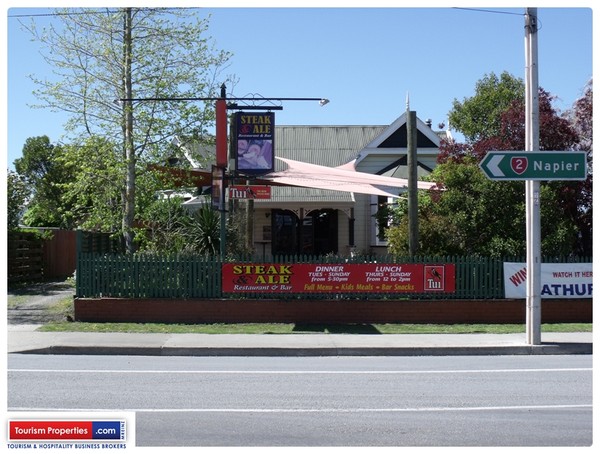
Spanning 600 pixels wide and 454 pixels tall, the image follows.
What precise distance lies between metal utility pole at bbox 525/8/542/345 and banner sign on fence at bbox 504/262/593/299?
11.6ft

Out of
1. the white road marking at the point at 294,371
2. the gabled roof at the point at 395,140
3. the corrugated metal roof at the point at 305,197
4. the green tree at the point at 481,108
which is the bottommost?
the white road marking at the point at 294,371

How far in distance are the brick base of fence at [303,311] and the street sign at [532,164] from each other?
4.81m

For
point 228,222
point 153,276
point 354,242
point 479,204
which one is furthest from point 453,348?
point 354,242

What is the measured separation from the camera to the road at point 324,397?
7.30m

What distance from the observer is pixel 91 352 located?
13.6m

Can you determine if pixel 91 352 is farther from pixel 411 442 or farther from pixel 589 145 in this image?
pixel 589 145

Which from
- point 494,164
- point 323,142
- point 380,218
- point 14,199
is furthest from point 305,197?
point 494,164

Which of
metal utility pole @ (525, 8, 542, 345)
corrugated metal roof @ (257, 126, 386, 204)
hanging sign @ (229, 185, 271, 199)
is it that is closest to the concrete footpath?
metal utility pole @ (525, 8, 542, 345)

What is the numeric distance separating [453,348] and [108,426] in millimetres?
8531

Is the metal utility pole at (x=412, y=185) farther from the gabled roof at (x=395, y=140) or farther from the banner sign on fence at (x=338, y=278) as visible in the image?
the gabled roof at (x=395, y=140)

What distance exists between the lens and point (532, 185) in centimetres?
1368

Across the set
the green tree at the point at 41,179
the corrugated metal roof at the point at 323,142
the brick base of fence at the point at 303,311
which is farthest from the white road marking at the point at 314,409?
the green tree at the point at 41,179

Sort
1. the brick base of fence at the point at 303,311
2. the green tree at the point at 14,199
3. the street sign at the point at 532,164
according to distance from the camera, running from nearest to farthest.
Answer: the street sign at the point at 532,164
the brick base of fence at the point at 303,311
the green tree at the point at 14,199

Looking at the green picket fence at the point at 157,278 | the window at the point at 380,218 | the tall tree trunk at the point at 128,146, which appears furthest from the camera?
the window at the point at 380,218
